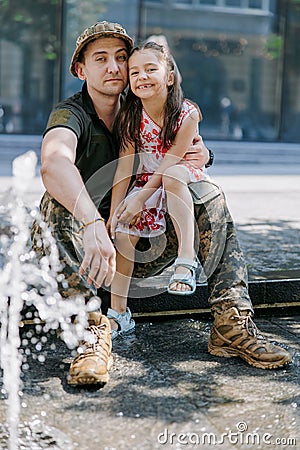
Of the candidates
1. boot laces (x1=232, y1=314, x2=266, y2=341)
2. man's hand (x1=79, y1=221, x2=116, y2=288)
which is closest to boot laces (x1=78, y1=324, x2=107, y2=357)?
→ man's hand (x1=79, y1=221, x2=116, y2=288)

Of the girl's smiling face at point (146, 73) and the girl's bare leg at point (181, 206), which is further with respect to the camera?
the girl's smiling face at point (146, 73)

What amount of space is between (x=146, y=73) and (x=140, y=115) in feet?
0.73

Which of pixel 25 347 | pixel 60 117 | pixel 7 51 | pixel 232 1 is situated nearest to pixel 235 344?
pixel 25 347

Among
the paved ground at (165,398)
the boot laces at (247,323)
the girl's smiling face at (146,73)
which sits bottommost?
the paved ground at (165,398)

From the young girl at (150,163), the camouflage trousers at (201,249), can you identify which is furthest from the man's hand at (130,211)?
the camouflage trousers at (201,249)

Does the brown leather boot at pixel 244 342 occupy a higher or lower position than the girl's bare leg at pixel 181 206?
lower

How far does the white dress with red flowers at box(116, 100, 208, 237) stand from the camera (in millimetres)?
3564

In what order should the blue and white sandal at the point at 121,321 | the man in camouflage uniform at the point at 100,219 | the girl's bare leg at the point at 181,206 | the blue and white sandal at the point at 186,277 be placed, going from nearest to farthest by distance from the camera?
the man in camouflage uniform at the point at 100,219 < the blue and white sandal at the point at 186,277 < the girl's bare leg at the point at 181,206 < the blue and white sandal at the point at 121,321

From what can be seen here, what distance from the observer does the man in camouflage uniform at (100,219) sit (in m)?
3.12

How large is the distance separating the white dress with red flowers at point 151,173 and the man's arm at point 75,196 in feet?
1.34

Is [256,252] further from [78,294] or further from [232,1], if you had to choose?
[232,1]

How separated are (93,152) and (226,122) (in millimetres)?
12804

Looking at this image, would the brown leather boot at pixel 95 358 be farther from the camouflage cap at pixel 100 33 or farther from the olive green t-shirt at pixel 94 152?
the camouflage cap at pixel 100 33

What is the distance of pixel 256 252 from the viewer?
5.50 m
